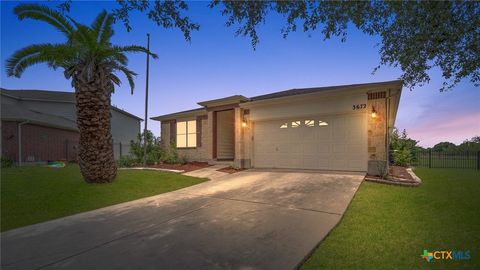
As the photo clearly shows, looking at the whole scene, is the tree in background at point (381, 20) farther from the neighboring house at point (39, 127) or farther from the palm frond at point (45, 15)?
the neighboring house at point (39, 127)

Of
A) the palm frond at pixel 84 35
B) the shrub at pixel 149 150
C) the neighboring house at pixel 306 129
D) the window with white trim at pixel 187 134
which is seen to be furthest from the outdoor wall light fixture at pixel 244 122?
the palm frond at pixel 84 35

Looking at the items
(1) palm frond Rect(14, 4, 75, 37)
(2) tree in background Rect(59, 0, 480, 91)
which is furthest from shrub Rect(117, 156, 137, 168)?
(2) tree in background Rect(59, 0, 480, 91)

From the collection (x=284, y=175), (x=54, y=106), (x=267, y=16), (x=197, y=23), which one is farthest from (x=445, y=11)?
(x=54, y=106)

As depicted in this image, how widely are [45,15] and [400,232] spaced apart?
11388mm

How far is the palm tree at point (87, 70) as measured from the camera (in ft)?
25.4

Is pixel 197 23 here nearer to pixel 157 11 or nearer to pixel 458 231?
pixel 157 11

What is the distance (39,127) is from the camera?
1656cm

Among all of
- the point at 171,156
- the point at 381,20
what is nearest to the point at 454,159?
the point at 381,20

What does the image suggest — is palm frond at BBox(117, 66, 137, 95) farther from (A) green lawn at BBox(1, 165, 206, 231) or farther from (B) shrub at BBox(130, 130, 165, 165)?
(B) shrub at BBox(130, 130, 165, 165)

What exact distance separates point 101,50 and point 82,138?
125 inches

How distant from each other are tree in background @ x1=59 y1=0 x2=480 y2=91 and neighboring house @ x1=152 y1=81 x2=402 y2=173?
362 centimetres

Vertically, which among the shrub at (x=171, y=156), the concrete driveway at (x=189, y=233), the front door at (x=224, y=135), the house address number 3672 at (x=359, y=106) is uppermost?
the house address number 3672 at (x=359, y=106)

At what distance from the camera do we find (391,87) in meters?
8.77

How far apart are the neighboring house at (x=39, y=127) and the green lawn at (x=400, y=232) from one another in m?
19.7
